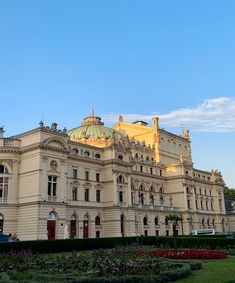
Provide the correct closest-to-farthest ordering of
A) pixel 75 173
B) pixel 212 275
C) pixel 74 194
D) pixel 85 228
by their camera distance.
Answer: pixel 212 275
pixel 74 194
pixel 85 228
pixel 75 173

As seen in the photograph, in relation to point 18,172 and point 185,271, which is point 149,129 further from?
point 185,271

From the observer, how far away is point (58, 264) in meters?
25.5

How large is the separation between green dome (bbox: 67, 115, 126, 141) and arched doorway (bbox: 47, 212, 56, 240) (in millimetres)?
26551

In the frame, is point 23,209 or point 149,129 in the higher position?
point 149,129

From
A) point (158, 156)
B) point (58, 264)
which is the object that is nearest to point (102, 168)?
point (158, 156)

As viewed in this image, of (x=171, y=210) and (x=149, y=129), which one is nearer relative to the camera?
(x=171, y=210)

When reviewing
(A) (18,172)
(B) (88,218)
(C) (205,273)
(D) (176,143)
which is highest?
(D) (176,143)

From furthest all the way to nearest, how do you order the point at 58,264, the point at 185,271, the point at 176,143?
the point at 176,143, the point at 58,264, the point at 185,271

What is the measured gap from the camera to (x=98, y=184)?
72.2m

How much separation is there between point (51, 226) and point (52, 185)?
21.8 ft

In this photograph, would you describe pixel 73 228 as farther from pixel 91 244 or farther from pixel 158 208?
pixel 158 208

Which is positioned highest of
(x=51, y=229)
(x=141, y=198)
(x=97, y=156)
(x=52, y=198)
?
(x=97, y=156)

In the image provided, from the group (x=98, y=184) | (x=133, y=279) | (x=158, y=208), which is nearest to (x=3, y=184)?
(x=98, y=184)

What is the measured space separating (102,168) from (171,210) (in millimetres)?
24984
